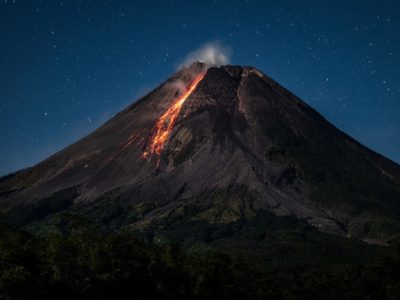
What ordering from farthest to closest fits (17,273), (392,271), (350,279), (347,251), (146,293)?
(347,251) → (350,279) → (392,271) → (146,293) → (17,273)

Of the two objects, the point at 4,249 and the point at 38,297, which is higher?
the point at 4,249

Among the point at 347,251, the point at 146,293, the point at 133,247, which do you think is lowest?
the point at 347,251

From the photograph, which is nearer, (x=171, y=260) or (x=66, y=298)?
(x=66, y=298)

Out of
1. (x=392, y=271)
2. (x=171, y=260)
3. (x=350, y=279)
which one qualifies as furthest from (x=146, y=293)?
(x=350, y=279)

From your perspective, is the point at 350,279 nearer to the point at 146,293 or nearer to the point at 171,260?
the point at 171,260

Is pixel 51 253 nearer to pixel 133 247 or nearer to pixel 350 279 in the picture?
pixel 133 247

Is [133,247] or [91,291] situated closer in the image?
[91,291]

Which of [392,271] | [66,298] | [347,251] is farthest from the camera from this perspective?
[347,251]

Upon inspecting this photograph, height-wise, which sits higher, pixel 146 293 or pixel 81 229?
pixel 81 229

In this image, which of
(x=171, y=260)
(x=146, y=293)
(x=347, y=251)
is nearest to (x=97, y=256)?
(x=146, y=293)
